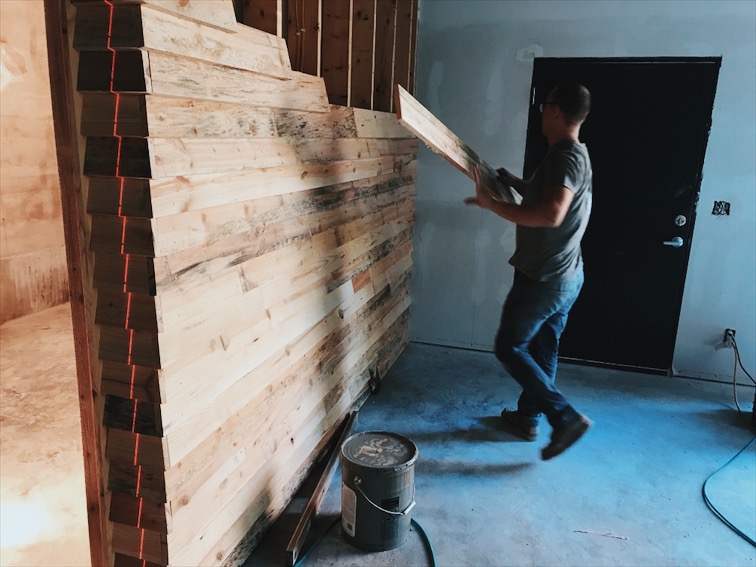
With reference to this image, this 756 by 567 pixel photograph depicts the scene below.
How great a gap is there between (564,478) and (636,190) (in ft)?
6.95

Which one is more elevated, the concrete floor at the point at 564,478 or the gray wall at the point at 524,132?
the gray wall at the point at 524,132

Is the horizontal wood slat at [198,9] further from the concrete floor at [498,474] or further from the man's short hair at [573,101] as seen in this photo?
the concrete floor at [498,474]

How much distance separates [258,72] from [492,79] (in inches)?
97.9

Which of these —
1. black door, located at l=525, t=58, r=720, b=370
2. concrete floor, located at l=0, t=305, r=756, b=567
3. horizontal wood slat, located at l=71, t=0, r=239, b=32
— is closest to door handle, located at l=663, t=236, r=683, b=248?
black door, located at l=525, t=58, r=720, b=370

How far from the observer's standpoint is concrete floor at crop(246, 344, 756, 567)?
2.34m

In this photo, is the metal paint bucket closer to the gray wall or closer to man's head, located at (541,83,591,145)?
man's head, located at (541,83,591,145)

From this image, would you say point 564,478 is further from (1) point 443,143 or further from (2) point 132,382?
(2) point 132,382

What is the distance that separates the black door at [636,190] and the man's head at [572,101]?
4.39 feet

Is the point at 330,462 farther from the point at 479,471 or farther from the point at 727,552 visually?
the point at 727,552

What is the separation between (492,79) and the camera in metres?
4.06

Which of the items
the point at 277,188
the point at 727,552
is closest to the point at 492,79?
the point at 277,188

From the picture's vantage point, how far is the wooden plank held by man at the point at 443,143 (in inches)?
92.8

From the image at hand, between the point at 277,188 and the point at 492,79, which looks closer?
the point at 277,188

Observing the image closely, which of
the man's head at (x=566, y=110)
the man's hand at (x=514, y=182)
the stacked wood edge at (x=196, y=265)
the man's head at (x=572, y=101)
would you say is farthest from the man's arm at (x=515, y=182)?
the stacked wood edge at (x=196, y=265)
